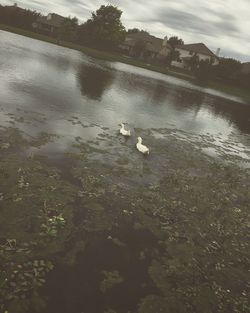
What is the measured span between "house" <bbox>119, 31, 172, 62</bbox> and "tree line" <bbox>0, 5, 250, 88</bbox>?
0.61m

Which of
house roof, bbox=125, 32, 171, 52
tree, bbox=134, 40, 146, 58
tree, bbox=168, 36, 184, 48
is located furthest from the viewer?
tree, bbox=168, 36, 184, 48

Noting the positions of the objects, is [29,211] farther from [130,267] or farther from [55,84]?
[55,84]

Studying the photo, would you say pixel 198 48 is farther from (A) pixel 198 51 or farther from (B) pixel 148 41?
(B) pixel 148 41

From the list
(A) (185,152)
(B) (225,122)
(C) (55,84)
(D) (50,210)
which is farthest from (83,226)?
(B) (225,122)

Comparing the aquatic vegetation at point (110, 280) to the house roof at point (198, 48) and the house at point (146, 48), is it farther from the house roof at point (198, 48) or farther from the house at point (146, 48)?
the house roof at point (198, 48)

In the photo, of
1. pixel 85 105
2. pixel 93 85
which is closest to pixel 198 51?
pixel 93 85

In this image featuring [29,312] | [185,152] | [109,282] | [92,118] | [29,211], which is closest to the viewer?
[29,312]

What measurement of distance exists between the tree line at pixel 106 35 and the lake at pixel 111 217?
7232 cm

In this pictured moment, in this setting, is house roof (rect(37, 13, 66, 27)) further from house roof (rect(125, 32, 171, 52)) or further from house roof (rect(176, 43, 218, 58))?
house roof (rect(176, 43, 218, 58))

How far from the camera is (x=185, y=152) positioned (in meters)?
20.6

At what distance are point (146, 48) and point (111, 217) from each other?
106m

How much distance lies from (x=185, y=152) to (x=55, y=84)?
1536cm

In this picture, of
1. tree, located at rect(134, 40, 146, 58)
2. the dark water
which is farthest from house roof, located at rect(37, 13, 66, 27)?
the dark water

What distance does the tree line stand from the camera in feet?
294
